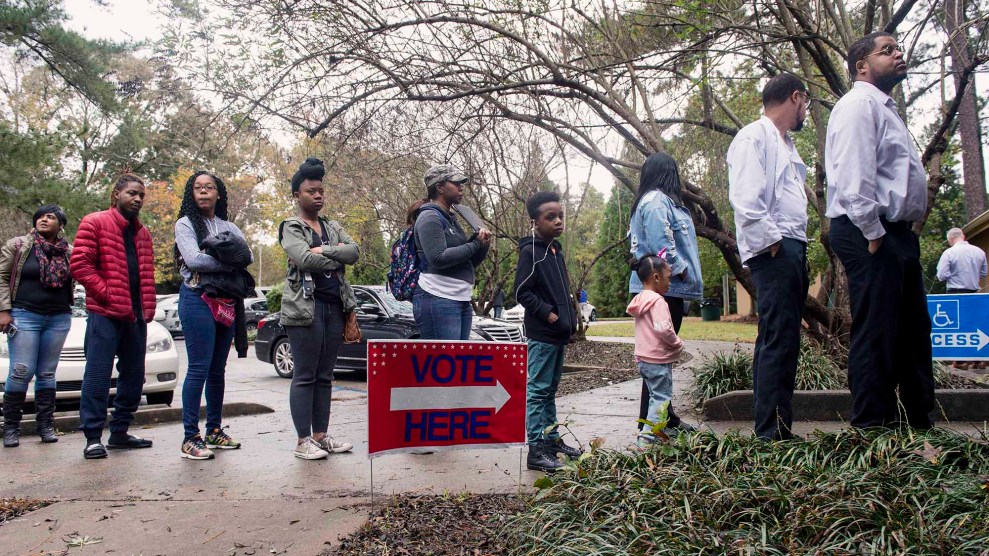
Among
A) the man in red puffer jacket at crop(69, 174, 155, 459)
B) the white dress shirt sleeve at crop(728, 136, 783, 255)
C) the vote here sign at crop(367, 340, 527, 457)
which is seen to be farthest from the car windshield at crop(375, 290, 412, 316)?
the white dress shirt sleeve at crop(728, 136, 783, 255)

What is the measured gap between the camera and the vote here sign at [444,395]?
396 cm

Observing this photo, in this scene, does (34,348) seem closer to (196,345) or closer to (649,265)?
(196,345)

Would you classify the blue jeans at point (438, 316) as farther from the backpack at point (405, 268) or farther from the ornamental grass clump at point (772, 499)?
the ornamental grass clump at point (772, 499)

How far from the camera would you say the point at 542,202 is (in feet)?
16.3

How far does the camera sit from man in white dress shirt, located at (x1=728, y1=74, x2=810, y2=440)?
409 cm

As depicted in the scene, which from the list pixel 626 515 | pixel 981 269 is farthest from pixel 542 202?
pixel 981 269

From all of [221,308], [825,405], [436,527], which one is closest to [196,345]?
[221,308]

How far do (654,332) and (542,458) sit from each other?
106 cm

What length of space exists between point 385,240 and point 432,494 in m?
15.4

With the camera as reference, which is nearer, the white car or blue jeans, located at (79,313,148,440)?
blue jeans, located at (79,313,148,440)

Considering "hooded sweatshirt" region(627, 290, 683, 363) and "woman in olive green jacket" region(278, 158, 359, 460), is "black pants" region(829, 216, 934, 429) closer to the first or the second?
"hooded sweatshirt" region(627, 290, 683, 363)

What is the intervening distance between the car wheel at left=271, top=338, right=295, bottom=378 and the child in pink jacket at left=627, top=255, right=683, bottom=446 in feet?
29.7

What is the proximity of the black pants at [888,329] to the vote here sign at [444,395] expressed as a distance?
1.79 m

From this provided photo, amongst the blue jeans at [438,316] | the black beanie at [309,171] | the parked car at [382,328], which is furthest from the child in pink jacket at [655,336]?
the parked car at [382,328]
